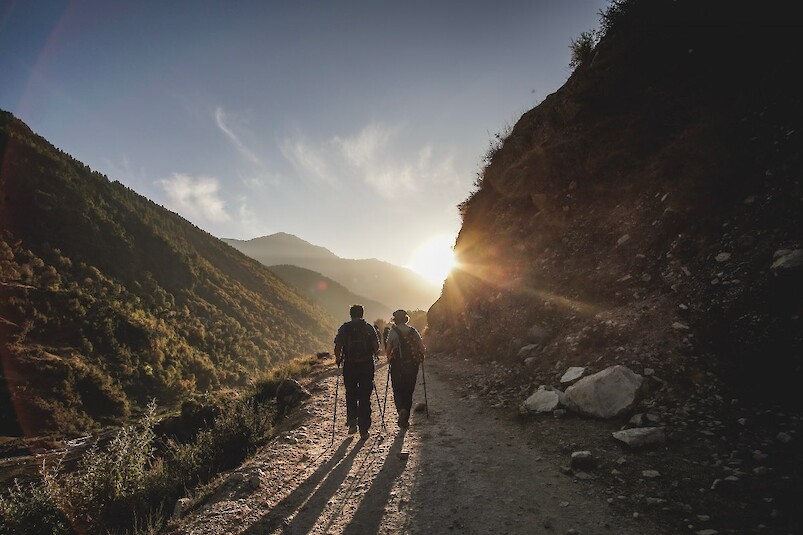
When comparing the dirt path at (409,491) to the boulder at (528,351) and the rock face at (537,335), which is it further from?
the rock face at (537,335)

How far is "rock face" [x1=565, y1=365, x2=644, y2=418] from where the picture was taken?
18.4 feet

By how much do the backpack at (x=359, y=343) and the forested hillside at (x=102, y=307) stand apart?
129ft

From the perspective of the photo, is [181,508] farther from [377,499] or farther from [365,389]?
[365,389]

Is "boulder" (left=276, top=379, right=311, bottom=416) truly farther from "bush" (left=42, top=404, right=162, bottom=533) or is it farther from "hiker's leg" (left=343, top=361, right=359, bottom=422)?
"bush" (left=42, top=404, right=162, bottom=533)

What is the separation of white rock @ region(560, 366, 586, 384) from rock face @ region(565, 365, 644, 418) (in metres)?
0.55

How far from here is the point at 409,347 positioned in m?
7.38

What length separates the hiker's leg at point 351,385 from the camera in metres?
7.04

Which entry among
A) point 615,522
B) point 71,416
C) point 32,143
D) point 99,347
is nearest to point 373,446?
point 615,522

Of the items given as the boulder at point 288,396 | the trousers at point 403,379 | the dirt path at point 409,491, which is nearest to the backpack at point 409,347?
the trousers at point 403,379

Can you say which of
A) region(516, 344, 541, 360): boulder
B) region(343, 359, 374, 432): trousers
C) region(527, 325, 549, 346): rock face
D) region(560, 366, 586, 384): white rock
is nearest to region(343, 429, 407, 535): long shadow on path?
region(343, 359, 374, 432): trousers

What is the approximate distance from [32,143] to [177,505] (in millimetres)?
89398

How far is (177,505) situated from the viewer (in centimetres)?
459

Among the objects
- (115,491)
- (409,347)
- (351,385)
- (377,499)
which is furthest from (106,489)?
(409,347)

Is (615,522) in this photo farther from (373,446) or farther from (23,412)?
(23,412)
